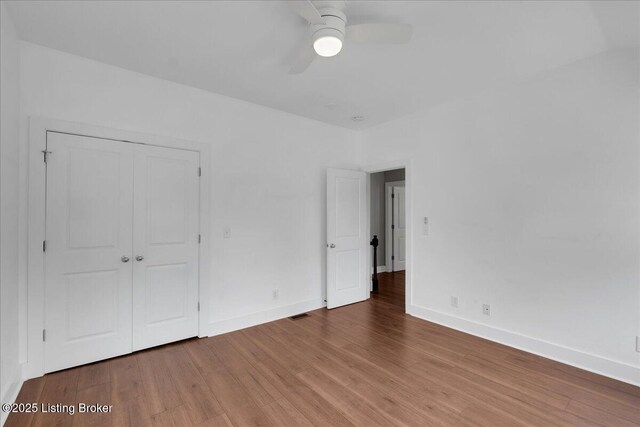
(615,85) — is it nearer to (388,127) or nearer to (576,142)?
(576,142)

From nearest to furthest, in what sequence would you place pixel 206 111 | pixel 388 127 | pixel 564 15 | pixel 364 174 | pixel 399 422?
pixel 399 422 < pixel 564 15 < pixel 206 111 < pixel 388 127 < pixel 364 174

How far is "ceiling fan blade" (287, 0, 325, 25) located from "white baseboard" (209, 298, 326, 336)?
A: 3008mm

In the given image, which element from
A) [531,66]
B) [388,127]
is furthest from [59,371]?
[531,66]

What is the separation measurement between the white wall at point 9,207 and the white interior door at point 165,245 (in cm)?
80

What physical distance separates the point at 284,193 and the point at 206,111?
131 centimetres

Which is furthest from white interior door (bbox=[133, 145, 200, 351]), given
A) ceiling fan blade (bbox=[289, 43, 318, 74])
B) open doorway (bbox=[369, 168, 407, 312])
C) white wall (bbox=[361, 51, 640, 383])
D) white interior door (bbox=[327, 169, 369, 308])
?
open doorway (bbox=[369, 168, 407, 312])

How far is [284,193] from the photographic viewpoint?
3.84 metres

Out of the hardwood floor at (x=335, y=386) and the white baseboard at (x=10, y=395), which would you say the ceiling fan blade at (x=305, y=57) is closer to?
the hardwood floor at (x=335, y=386)

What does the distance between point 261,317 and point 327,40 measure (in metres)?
3.01

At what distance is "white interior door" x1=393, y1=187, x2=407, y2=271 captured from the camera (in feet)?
22.2

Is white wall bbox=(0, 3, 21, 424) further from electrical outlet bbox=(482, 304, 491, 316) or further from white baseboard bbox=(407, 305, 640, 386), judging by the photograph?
electrical outlet bbox=(482, 304, 491, 316)

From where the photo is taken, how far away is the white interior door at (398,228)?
22.2 ft
